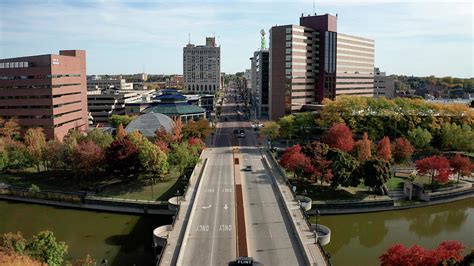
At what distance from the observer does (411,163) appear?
5766 cm

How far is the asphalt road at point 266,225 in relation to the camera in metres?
26.9

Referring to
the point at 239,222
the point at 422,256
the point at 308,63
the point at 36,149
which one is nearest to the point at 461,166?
the point at 239,222

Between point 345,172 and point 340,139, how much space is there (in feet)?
39.2

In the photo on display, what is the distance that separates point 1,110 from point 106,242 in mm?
43184

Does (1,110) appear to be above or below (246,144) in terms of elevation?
above

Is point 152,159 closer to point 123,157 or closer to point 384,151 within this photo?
point 123,157

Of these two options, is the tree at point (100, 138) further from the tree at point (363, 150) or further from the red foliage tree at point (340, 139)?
the tree at point (363, 150)

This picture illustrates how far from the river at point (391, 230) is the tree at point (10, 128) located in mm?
47123

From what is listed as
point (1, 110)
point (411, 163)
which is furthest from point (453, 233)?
point (1, 110)

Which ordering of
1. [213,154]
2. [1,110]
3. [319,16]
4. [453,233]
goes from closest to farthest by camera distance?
[453,233] < [213,154] < [1,110] < [319,16]

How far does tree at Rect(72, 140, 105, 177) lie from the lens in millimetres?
47500

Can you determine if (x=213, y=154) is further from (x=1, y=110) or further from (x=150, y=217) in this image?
(x=1, y=110)

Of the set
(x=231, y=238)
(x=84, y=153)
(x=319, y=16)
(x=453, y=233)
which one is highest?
(x=319, y=16)

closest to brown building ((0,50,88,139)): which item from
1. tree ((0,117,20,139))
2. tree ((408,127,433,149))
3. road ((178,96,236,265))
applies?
tree ((0,117,20,139))
